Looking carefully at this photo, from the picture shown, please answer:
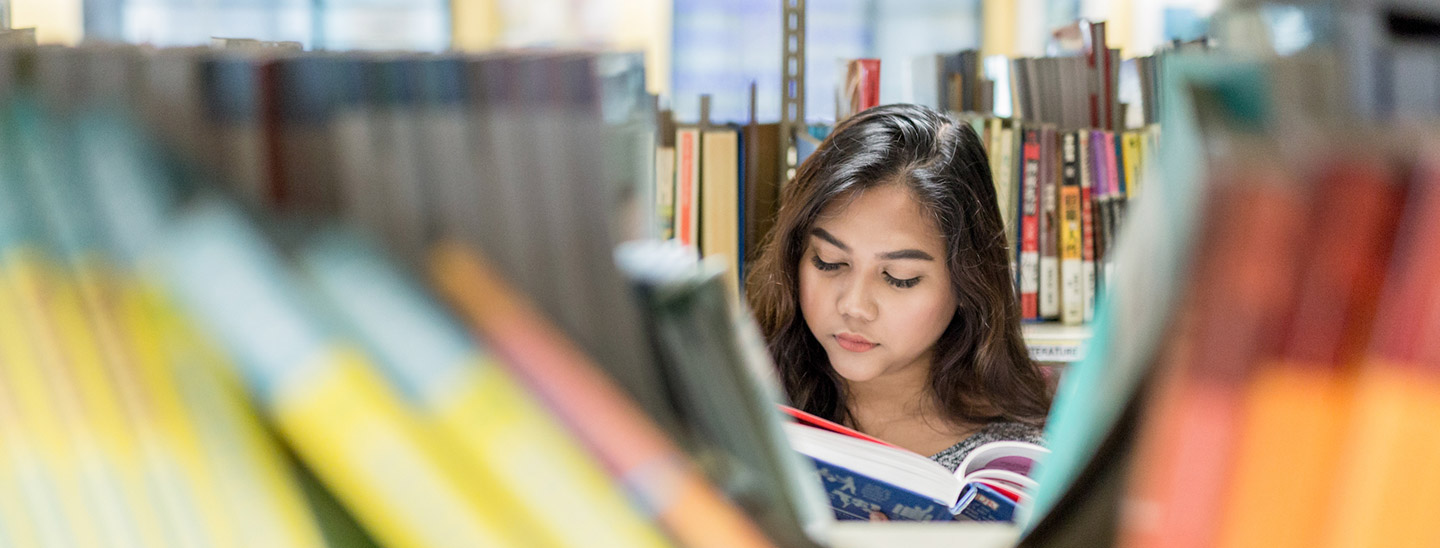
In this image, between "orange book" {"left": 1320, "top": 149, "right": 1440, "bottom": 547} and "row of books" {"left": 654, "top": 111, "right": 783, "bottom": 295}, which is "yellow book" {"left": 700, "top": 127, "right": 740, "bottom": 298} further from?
"orange book" {"left": 1320, "top": 149, "right": 1440, "bottom": 547}

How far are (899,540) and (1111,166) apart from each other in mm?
1882

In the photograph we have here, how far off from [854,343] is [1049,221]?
3.14 feet

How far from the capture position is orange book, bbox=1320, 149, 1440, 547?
0.20m

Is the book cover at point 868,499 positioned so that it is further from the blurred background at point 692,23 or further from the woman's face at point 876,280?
the blurred background at point 692,23

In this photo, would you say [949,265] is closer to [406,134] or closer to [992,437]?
[992,437]

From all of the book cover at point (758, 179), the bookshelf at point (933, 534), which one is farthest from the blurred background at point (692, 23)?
the bookshelf at point (933, 534)

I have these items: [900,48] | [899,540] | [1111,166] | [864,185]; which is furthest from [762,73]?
[899,540]

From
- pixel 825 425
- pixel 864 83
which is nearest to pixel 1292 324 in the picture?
pixel 825 425

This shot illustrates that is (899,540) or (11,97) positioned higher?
(11,97)

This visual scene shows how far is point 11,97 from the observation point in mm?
238

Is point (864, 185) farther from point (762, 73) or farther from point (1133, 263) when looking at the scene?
point (762, 73)

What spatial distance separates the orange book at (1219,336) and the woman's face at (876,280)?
36.5 inches

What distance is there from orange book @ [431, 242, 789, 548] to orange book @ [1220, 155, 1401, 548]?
109mm

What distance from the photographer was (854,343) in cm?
119
